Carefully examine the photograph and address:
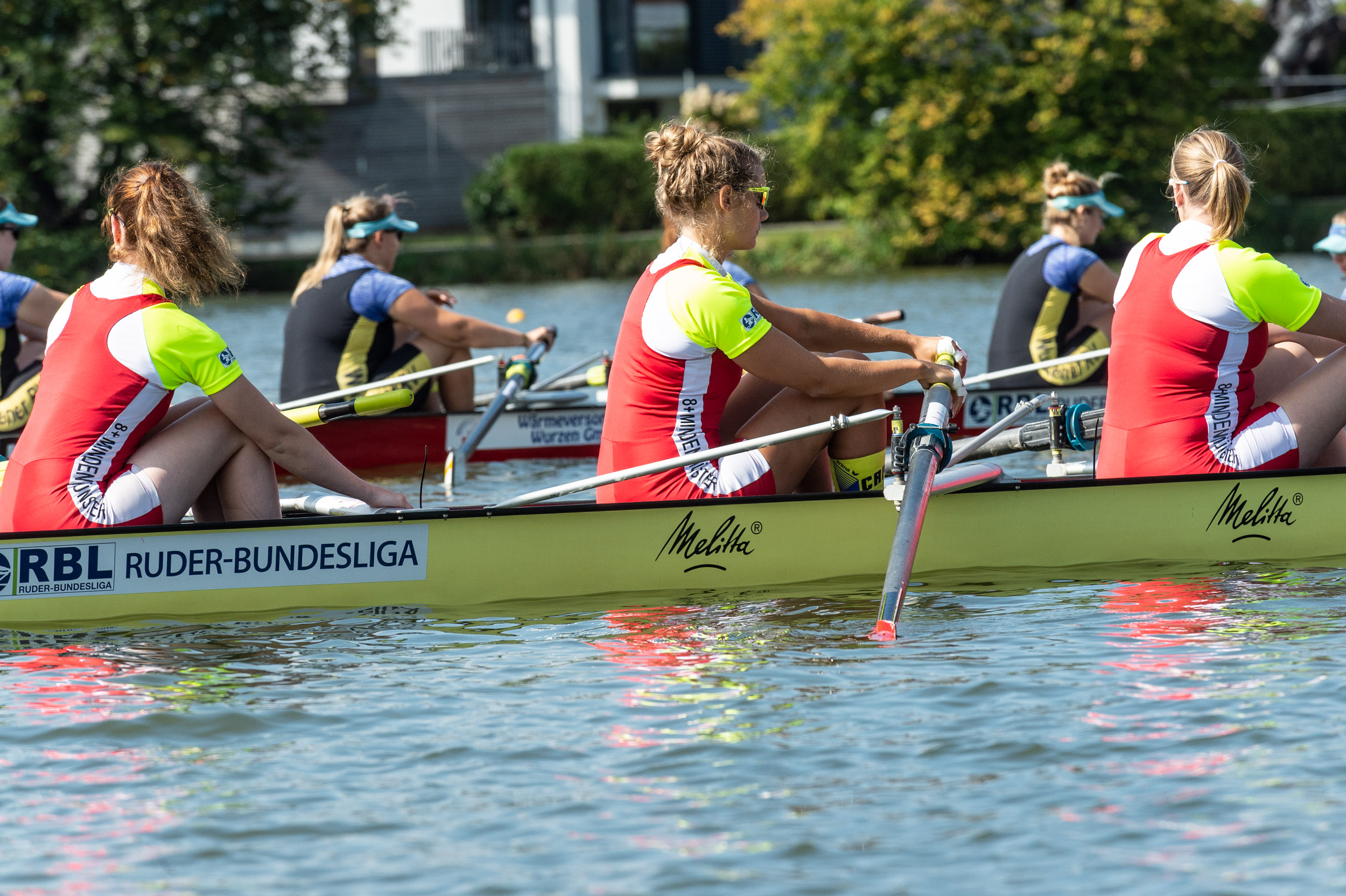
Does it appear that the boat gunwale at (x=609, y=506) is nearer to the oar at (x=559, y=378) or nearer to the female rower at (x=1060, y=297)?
the female rower at (x=1060, y=297)

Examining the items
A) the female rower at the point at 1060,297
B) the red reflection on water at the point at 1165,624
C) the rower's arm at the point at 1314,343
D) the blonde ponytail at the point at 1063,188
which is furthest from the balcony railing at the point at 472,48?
the red reflection on water at the point at 1165,624

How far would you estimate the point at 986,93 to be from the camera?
94.8 ft

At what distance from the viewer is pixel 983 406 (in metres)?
9.80

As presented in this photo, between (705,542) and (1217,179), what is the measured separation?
2.12 meters

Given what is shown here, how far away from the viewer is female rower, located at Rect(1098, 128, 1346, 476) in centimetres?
554

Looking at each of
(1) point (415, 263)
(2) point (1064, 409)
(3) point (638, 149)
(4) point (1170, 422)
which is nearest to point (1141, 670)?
(4) point (1170, 422)

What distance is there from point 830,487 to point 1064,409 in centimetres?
108

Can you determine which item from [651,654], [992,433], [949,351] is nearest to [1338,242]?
[992,433]

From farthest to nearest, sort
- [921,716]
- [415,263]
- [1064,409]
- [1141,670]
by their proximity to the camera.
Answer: [415,263]
[1064,409]
[1141,670]
[921,716]

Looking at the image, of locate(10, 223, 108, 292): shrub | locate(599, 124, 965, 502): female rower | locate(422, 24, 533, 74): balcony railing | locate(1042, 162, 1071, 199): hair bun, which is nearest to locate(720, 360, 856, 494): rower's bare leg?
locate(599, 124, 965, 502): female rower

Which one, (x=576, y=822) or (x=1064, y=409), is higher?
(x=1064, y=409)

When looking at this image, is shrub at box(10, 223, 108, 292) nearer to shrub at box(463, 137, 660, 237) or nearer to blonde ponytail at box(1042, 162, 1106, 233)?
shrub at box(463, 137, 660, 237)

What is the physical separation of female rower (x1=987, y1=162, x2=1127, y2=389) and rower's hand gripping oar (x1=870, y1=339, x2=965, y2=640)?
397cm

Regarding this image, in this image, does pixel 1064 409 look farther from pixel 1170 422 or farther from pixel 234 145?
pixel 234 145
